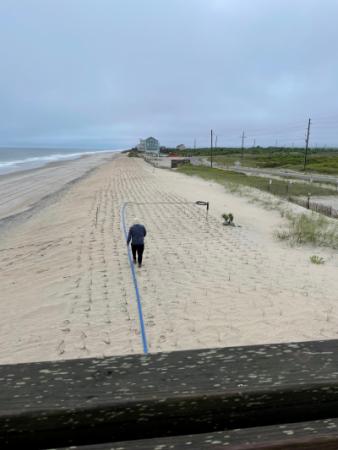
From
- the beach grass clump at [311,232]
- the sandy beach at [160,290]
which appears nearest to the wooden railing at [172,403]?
the sandy beach at [160,290]

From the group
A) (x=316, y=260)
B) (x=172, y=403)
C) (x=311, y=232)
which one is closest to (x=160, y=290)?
(x=316, y=260)

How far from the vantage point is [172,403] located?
1.10m

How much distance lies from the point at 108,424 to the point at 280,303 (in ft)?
20.4

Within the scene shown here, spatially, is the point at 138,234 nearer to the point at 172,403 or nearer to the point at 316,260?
the point at 316,260

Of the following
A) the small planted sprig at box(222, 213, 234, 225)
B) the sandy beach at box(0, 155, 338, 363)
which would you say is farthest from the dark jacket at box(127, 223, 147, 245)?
the small planted sprig at box(222, 213, 234, 225)

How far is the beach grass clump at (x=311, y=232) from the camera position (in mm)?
11508

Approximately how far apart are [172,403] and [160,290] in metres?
6.30

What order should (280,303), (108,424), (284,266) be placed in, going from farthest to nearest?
(284,266) < (280,303) < (108,424)

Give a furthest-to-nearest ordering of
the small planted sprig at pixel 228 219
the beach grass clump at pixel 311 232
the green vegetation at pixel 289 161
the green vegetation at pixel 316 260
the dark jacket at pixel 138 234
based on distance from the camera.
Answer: the green vegetation at pixel 289 161, the small planted sprig at pixel 228 219, the beach grass clump at pixel 311 232, the green vegetation at pixel 316 260, the dark jacket at pixel 138 234

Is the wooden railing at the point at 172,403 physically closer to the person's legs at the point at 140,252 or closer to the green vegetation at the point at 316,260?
the person's legs at the point at 140,252

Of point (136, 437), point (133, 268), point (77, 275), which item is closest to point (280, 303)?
point (133, 268)

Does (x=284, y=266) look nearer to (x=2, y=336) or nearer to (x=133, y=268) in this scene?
(x=133, y=268)

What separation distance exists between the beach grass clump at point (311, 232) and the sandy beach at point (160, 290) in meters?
0.55

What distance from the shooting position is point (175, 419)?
3.61 ft
